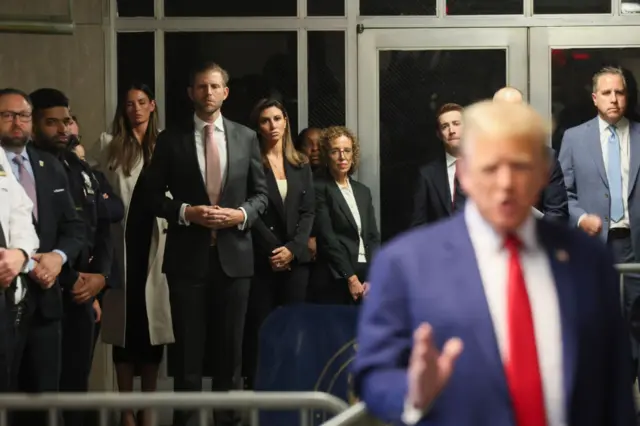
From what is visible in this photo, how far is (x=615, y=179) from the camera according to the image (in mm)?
7184

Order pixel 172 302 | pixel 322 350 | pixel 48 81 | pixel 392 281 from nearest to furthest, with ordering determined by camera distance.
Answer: pixel 392 281, pixel 322 350, pixel 172 302, pixel 48 81

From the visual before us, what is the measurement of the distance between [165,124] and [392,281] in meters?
6.41

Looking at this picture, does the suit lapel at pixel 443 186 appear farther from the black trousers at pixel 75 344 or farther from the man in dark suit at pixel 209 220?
the black trousers at pixel 75 344

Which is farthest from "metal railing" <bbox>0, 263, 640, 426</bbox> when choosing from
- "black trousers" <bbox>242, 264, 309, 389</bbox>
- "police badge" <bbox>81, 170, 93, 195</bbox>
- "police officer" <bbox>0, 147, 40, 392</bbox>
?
"black trousers" <bbox>242, 264, 309, 389</bbox>

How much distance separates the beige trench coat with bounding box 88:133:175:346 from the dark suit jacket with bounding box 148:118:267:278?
0.56 meters

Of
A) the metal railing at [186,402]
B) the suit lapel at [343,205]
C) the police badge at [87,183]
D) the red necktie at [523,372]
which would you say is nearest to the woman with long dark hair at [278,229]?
the suit lapel at [343,205]

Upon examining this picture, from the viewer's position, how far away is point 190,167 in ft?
22.5

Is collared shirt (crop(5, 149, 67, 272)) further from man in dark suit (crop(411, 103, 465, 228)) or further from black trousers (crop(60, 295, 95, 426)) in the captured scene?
man in dark suit (crop(411, 103, 465, 228))

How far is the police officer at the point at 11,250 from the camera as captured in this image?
5414 millimetres

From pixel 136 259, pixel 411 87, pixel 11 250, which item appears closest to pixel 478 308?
pixel 11 250

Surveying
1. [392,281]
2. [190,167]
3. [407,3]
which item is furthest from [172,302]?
[392,281]

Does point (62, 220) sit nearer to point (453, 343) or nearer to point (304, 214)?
point (304, 214)

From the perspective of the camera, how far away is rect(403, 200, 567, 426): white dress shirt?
2.39 meters

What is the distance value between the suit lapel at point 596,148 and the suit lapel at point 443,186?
2.69 feet
